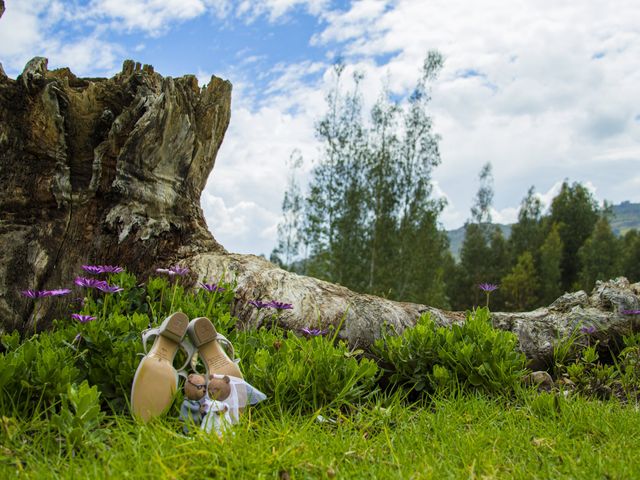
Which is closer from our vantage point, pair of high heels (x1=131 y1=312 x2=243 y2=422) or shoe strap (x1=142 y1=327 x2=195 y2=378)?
pair of high heels (x1=131 y1=312 x2=243 y2=422)

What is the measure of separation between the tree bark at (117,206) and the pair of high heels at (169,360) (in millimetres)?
1561

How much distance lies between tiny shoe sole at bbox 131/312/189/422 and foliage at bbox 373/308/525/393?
175cm

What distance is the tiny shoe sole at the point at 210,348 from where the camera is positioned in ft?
10.9

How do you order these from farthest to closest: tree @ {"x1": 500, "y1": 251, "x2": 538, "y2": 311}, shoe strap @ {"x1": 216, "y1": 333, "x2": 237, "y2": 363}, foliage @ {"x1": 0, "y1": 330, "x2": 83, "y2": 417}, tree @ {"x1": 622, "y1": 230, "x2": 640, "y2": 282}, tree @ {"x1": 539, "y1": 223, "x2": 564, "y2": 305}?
tree @ {"x1": 622, "y1": 230, "x2": 640, "y2": 282}, tree @ {"x1": 500, "y1": 251, "x2": 538, "y2": 311}, tree @ {"x1": 539, "y1": 223, "x2": 564, "y2": 305}, shoe strap @ {"x1": 216, "y1": 333, "x2": 237, "y2": 363}, foliage @ {"x1": 0, "y1": 330, "x2": 83, "y2": 417}

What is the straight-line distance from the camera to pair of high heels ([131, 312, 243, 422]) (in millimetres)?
3035

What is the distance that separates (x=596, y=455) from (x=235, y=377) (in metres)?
1.95

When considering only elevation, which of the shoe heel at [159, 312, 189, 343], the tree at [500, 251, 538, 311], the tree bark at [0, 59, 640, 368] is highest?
the tree bark at [0, 59, 640, 368]

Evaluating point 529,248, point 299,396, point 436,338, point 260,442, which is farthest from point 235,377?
point 529,248

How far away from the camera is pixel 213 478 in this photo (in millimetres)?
2309

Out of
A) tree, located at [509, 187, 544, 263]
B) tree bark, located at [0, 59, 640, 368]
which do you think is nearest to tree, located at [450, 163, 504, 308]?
tree, located at [509, 187, 544, 263]

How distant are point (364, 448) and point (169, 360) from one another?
3.97ft

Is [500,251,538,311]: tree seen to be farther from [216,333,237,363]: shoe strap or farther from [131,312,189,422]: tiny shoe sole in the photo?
[131,312,189,422]: tiny shoe sole

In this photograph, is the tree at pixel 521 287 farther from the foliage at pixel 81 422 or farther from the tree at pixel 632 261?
the foliage at pixel 81 422

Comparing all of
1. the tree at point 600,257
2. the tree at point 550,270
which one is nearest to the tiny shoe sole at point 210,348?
the tree at point 600,257
